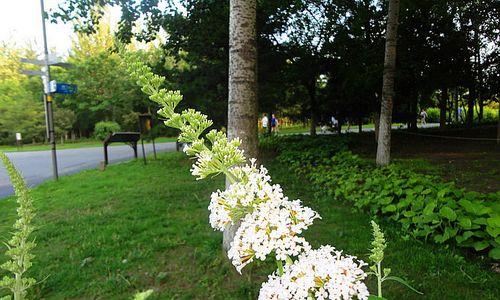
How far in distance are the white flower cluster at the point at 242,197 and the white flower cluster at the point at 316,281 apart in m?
0.21

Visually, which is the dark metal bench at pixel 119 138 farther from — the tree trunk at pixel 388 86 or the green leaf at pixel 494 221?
the green leaf at pixel 494 221

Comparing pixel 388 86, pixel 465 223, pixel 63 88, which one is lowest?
pixel 465 223

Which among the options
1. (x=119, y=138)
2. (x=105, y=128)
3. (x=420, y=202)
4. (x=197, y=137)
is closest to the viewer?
(x=197, y=137)

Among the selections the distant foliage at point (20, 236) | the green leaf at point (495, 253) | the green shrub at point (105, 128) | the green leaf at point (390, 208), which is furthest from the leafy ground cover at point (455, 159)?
the green shrub at point (105, 128)

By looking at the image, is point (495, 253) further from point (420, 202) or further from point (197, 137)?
point (197, 137)

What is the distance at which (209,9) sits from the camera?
1170 cm

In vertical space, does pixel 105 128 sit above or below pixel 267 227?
below

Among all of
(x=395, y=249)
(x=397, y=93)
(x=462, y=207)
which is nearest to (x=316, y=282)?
(x=395, y=249)

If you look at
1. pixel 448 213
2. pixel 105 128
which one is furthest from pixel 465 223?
pixel 105 128

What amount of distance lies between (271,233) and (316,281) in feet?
0.61

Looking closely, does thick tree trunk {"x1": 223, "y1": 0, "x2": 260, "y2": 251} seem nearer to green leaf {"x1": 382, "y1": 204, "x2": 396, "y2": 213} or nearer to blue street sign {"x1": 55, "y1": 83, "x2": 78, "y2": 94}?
green leaf {"x1": 382, "y1": 204, "x2": 396, "y2": 213}

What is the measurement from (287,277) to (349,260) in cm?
22

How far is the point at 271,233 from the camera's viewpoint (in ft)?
3.75

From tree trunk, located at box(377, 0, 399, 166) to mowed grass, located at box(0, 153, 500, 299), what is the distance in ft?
6.91
